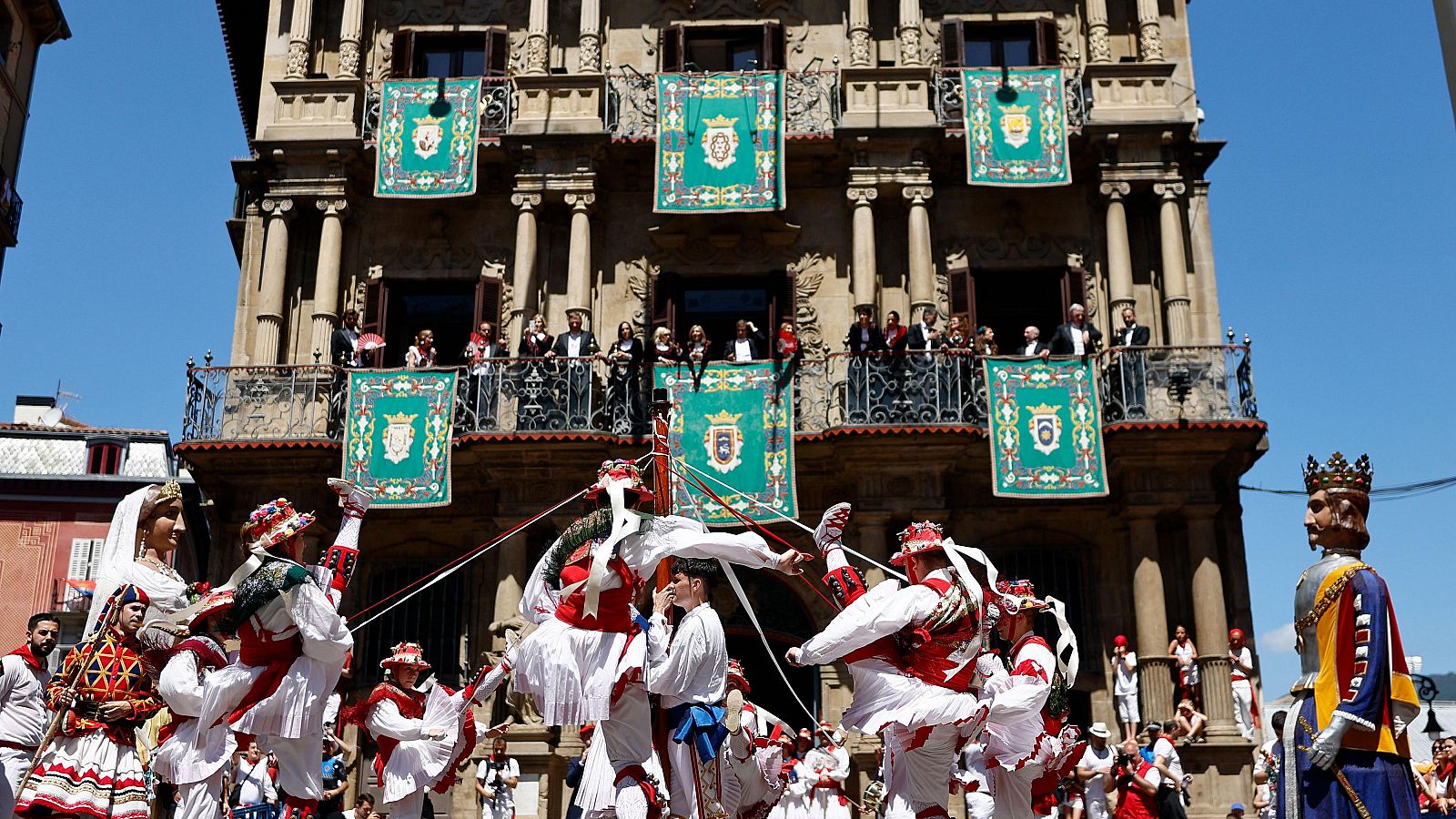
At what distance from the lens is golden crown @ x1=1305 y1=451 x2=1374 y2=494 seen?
680cm

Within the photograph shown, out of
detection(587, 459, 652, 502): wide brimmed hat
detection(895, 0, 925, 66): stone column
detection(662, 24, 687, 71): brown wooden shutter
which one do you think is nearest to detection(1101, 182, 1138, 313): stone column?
detection(895, 0, 925, 66): stone column

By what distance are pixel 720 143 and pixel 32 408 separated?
106 ft

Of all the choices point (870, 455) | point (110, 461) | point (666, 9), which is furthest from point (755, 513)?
point (110, 461)

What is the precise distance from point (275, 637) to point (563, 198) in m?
13.0

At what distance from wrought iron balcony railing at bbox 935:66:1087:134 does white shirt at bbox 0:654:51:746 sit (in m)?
15.4

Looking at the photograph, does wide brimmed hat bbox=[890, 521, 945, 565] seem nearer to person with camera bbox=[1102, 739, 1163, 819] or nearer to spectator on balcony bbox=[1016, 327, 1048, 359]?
person with camera bbox=[1102, 739, 1163, 819]

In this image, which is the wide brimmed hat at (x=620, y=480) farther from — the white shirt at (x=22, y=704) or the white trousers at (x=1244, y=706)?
the white trousers at (x=1244, y=706)

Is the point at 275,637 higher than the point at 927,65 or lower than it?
lower

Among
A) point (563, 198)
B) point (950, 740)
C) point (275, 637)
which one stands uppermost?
point (563, 198)

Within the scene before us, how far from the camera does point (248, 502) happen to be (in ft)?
64.3

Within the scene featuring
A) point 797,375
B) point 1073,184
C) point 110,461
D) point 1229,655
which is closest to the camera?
point 1229,655

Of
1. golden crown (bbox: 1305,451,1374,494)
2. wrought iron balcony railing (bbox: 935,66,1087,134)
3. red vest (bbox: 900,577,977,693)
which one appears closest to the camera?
golden crown (bbox: 1305,451,1374,494)

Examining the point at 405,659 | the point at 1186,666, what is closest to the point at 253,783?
the point at 405,659

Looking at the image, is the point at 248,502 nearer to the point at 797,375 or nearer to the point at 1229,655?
the point at 797,375
